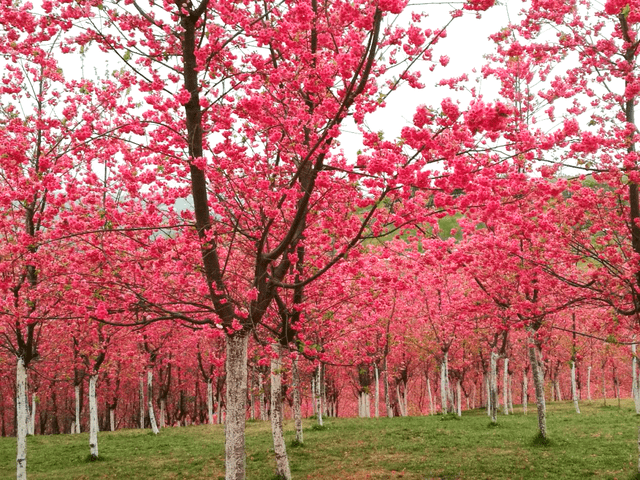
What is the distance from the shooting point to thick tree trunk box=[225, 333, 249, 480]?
825 cm

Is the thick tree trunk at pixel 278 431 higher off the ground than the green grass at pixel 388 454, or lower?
higher

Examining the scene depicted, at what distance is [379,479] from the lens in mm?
12562

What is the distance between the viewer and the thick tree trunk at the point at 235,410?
8.25 metres

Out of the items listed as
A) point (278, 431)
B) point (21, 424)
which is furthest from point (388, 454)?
point (21, 424)

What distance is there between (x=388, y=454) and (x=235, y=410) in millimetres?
9968

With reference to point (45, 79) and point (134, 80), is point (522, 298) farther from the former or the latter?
point (45, 79)

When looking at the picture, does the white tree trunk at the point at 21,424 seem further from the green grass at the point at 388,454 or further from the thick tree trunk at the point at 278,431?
the thick tree trunk at the point at 278,431

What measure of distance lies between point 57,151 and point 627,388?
3041 inches

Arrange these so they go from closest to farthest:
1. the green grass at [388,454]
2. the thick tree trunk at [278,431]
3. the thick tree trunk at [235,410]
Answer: the thick tree trunk at [235,410] < the thick tree trunk at [278,431] < the green grass at [388,454]

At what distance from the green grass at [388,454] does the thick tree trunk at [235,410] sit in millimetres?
5521

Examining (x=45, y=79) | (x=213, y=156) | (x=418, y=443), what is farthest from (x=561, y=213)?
(x=45, y=79)

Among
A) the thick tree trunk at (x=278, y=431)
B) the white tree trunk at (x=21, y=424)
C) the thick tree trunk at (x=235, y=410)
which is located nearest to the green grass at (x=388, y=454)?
the thick tree trunk at (x=278, y=431)

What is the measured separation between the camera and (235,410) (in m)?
8.38

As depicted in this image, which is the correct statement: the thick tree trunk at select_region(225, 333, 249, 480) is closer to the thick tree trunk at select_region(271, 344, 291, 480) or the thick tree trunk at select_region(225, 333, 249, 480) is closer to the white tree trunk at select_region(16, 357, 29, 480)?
the thick tree trunk at select_region(271, 344, 291, 480)
